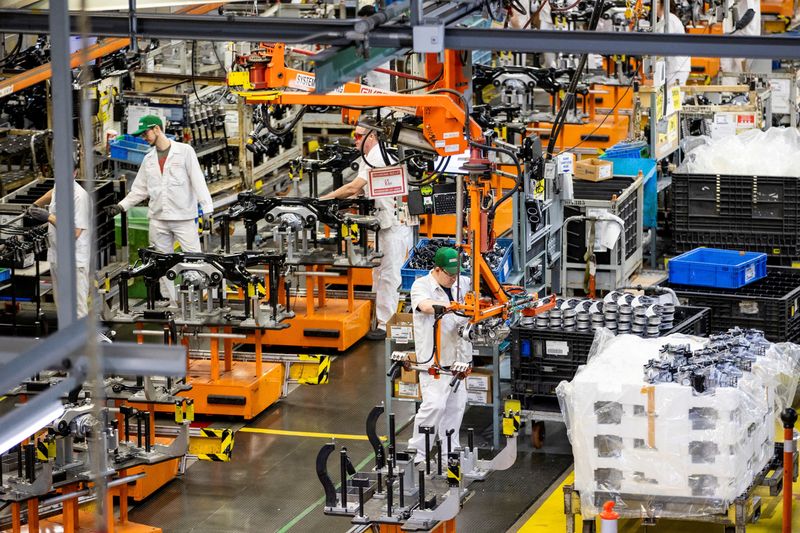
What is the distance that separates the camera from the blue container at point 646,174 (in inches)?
584

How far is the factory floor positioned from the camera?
10219 mm

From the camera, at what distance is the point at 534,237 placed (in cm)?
1202

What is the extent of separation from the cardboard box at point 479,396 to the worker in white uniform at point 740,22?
32.5 ft

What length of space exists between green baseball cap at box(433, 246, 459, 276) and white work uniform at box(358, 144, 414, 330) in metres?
3.26

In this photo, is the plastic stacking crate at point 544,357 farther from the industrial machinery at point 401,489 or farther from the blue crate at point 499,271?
the industrial machinery at point 401,489

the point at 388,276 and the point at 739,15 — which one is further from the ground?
the point at 739,15

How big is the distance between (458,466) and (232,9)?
34.8ft

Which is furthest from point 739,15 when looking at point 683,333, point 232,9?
point 683,333

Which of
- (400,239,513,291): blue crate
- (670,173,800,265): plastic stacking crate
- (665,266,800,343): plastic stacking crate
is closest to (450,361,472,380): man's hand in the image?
(400,239,513,291): blue crate

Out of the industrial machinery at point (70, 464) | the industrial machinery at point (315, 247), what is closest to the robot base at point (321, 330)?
the industrial machinery at point (315, 247)

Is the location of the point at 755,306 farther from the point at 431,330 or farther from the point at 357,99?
the point at 357,99

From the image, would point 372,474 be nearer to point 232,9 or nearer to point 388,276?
point 388,276

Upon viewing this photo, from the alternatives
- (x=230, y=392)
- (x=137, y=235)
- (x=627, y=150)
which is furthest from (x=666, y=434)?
(x=137, y=235)

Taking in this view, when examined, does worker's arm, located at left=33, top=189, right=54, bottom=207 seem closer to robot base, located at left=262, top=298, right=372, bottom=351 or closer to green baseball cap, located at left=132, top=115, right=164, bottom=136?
green baseball cap, located at left=132, top=115, right=164, bottom=136
